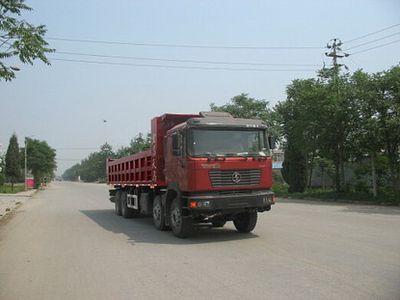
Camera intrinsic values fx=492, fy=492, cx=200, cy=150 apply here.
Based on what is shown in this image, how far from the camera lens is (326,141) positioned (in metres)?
30.1

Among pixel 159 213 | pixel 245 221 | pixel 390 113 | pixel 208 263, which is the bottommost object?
pixel 208 263

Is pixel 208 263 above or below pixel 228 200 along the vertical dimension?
below

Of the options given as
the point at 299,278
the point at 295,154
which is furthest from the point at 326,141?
the point at 299,278

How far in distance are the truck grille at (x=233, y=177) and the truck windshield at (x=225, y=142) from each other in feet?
1.45

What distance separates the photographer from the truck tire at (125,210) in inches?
749

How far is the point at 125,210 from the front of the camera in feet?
63.4

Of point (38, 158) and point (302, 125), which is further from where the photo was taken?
point (38, 158)

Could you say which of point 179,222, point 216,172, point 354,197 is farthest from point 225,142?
point 354,197

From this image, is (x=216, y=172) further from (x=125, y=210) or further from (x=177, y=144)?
(x=125, y=210)

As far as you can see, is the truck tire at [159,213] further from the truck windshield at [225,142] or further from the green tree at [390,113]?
the green tree at [390,113]

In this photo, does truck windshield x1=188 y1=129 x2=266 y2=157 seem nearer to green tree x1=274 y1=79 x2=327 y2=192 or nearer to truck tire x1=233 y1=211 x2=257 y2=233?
truck tire x1=233 y1=211 x2=257 y2=233

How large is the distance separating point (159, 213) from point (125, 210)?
5.22 meters

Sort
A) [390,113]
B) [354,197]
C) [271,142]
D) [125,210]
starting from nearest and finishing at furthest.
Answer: [271,142]
[125,210]
[390,113]
[354,197]

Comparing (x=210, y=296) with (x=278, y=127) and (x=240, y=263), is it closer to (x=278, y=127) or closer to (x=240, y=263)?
(x=240, y=263)
